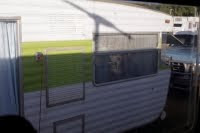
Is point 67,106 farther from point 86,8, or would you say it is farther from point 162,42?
point 162,42

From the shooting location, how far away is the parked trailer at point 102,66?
400 centimetres

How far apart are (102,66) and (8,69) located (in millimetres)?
1435

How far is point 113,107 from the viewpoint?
4965 mm

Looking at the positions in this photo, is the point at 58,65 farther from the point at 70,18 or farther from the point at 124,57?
the point at 124,57

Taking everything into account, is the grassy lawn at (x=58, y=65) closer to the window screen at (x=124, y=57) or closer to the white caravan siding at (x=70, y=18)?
the white caravan siding at (x=70, y=18)

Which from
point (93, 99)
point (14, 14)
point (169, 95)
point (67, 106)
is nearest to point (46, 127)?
point (67, 106)

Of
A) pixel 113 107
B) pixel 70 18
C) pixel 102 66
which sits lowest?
pixel 113 107

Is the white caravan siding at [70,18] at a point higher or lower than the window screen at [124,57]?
higher

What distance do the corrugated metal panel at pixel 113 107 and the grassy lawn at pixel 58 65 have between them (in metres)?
0.15

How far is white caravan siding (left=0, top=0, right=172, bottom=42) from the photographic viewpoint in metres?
3.80

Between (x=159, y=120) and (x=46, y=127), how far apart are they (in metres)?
2.49

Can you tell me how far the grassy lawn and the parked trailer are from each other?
36mm

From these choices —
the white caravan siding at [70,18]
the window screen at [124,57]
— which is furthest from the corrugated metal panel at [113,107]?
the white caravan siding at [70,18]

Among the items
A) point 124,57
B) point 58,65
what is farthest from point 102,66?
point 58,65
